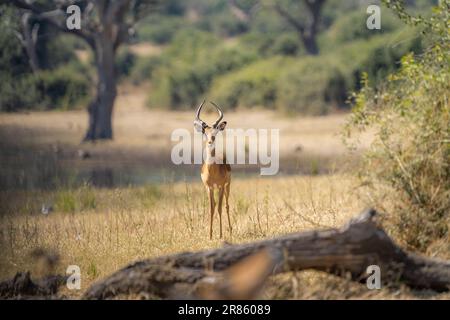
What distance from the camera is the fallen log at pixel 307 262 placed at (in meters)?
7.32

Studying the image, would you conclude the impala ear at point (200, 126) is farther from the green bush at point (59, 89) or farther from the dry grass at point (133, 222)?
the green bush at point (59, 89)

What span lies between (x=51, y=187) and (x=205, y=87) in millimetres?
22085

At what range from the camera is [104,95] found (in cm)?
2445

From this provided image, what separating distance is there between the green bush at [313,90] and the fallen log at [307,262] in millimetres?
21835

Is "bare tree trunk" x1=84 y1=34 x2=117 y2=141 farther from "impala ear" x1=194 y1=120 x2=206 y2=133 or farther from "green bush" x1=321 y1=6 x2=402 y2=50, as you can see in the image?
"green bush" x1=321 y1=6 x2=402 y2=50

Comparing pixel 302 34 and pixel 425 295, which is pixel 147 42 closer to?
pixel 302 34

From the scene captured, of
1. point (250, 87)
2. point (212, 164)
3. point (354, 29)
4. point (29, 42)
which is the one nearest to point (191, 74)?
point (250, 87)

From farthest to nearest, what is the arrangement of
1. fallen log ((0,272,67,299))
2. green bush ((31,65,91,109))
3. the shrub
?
green bush ((31,65,91,109)) → the shrub → fallen log ((0,272,67,299))

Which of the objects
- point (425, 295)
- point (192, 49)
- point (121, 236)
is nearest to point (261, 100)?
point (192, 49)

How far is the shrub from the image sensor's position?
862 centimetres

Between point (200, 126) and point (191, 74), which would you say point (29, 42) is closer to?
point (191, 74)

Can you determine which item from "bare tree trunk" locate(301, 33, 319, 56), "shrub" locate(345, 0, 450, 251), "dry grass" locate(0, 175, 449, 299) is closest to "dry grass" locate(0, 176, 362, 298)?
"dry grass" locate(0, 175, 449, 299)

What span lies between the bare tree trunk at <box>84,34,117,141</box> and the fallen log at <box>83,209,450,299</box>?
16.9m

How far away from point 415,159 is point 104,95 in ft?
54.6
